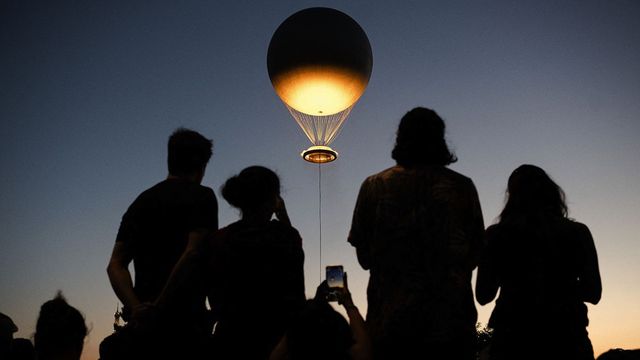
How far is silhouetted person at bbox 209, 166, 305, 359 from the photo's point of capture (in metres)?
2.97

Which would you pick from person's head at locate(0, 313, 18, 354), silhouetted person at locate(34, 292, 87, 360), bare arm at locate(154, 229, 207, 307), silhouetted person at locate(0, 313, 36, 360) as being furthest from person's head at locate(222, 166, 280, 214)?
person's head at locate(0, 313, 18, 354)

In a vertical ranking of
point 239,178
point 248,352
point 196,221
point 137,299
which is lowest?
point 248,352

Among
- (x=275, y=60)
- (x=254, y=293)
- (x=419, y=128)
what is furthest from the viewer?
(x=275, y=60)

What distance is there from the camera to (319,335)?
7.02 ft

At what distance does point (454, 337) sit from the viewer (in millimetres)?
2779

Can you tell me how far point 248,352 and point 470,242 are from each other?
1.38 metres

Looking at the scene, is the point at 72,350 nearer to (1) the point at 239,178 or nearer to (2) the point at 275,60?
(1) the point at 239,178

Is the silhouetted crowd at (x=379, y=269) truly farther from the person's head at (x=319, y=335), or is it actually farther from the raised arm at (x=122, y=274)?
the person's head at (x=319, y=335)

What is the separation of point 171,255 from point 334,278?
3.27ft

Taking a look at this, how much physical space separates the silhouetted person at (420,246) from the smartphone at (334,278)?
23 cm

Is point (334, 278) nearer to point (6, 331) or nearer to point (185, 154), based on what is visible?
point (185, 154)

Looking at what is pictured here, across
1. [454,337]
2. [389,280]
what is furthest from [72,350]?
[454,337]

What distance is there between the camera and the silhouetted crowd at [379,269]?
9.41 feet

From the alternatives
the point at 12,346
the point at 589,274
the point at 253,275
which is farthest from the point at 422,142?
the point at 12,346
